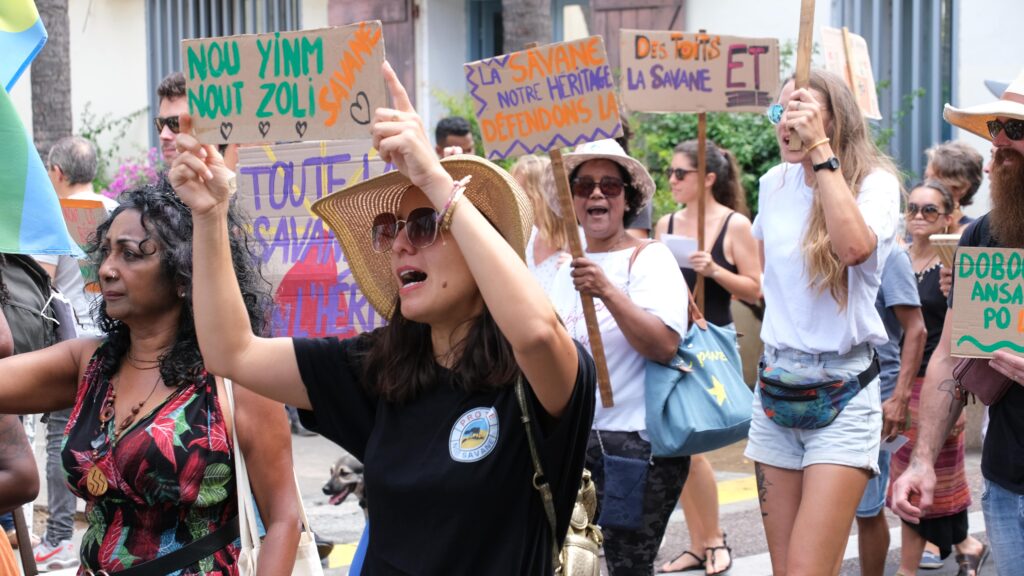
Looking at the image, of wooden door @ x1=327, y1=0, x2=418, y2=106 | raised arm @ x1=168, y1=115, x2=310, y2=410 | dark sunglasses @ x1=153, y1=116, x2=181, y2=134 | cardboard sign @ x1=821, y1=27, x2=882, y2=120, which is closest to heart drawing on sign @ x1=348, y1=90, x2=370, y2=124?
raised arm @ x1=168, y1=115, x2=310, y2=410

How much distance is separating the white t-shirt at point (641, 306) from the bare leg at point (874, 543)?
1.38 m

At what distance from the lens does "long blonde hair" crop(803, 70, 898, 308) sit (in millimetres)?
4656

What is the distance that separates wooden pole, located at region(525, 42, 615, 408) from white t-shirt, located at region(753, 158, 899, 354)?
0.62 m

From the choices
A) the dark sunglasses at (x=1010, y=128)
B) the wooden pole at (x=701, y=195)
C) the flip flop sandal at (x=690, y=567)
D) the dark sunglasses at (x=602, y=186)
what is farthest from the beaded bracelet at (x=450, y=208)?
the flip flop sandal at (x=690, y=567)

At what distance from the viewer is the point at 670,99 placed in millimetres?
6906

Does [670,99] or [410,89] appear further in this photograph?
[410,89]

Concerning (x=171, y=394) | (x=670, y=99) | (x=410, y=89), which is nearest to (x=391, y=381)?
(x=171, y=394)

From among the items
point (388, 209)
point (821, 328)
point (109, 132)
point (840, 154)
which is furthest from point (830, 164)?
point (109, 132)

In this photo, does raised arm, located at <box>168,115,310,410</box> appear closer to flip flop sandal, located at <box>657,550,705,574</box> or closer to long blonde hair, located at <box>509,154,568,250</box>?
long blonde hair, located at <box>509,154,568,250</box>

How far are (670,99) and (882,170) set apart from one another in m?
2.22

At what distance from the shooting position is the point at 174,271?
11.6 ft

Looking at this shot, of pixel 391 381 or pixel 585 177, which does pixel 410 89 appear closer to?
pixel 585 177

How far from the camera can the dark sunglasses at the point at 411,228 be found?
2.92 metres

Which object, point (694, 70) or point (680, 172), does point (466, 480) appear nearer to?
point (694, 70)
